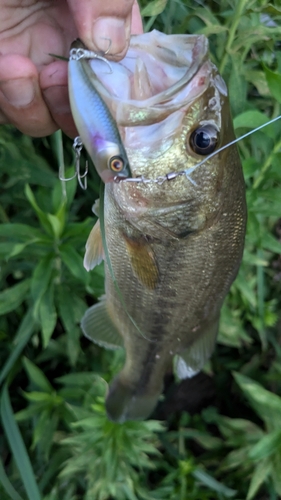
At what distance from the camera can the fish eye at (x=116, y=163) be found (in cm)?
80

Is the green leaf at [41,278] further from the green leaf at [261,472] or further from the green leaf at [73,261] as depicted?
the green leaf at [261,472]

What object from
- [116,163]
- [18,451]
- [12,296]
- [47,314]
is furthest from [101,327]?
[116,163]

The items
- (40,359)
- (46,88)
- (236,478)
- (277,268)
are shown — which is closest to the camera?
(46,88)

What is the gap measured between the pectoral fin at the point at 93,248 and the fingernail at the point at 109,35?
44 cm

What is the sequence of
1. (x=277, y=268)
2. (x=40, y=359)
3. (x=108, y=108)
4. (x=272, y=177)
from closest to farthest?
(x=108, y=108) < (x=272, y=177) < (x=40, y=359) < (x=277, y=268)

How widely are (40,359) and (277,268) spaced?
121 centimetres

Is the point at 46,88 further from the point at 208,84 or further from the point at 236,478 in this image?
the point at 236,478

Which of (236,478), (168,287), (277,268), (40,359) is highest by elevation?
(168,287)

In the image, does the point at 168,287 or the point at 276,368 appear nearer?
the point at 168,287

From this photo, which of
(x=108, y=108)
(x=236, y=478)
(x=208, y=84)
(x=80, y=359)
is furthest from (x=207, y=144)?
(x=236, y=478)

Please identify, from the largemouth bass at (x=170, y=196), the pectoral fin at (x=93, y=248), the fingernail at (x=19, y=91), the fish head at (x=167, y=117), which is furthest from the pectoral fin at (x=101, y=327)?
the fingernail at (x=19, y=91)

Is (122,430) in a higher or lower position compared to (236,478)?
higher

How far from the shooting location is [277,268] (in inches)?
80.7

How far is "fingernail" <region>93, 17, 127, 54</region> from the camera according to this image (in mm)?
874
